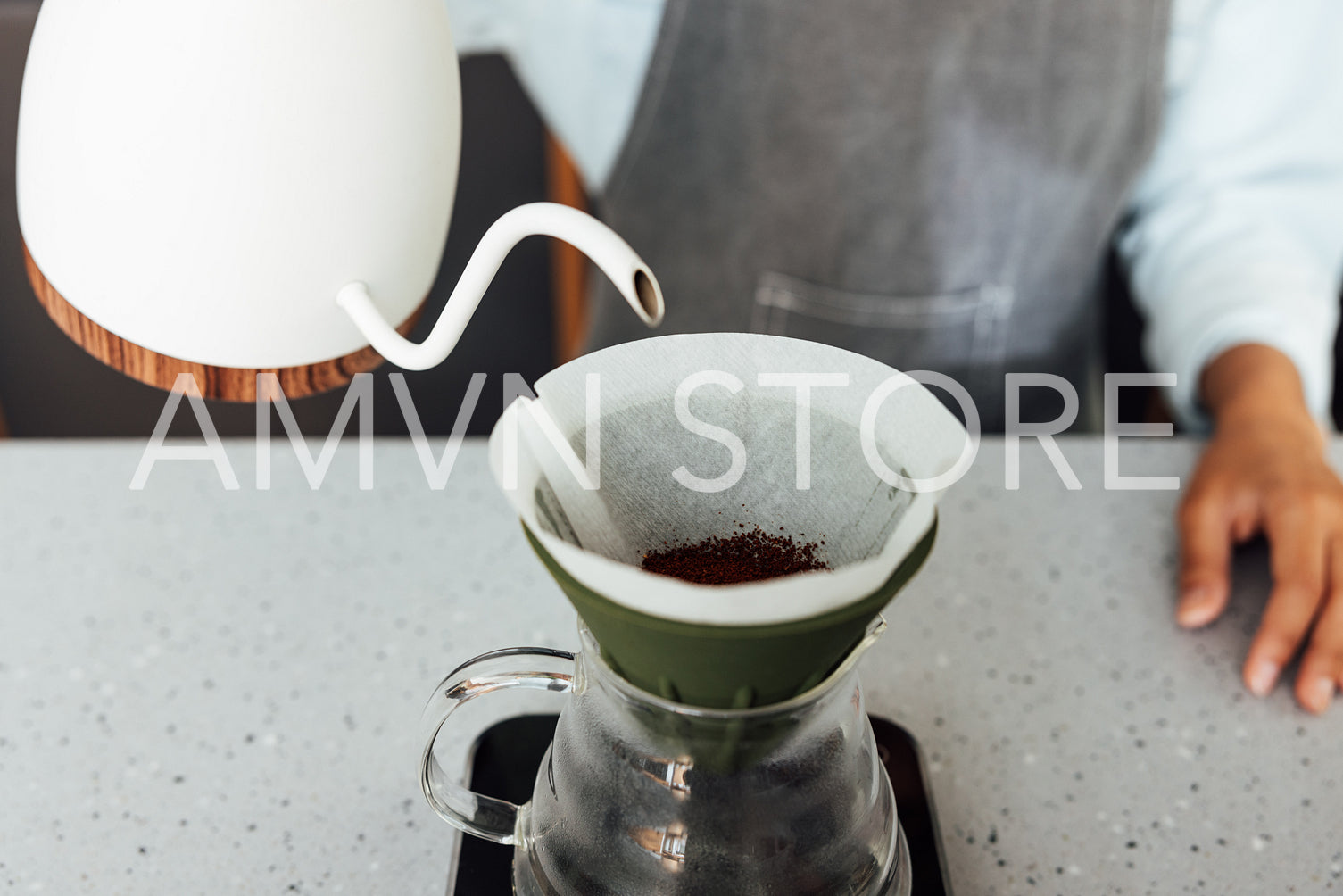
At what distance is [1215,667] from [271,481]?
1.93 ft

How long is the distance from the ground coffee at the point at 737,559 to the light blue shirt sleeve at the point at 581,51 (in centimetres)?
62

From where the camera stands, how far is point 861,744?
36cm

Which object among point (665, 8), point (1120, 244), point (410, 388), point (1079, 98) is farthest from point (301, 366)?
point (410, 388)

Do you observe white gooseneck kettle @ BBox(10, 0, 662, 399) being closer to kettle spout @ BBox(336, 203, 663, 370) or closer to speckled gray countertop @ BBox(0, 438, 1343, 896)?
kettle spout @ BBox(336, 203, 663, 370)

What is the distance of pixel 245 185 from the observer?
30cm

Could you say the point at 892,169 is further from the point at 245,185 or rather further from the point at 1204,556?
the point at 245,185

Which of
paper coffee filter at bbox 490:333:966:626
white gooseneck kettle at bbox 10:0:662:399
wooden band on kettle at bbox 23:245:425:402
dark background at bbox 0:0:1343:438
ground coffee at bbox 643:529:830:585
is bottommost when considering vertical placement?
dark background at bbox 0:0:1343:438

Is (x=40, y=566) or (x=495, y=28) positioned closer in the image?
(x=40, y=566)

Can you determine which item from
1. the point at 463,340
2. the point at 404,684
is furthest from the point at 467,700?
the point at 463,340

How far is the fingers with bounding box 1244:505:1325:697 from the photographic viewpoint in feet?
1.81

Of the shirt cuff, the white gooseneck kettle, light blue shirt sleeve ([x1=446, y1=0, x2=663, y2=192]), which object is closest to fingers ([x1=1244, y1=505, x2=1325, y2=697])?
the shirt cuff

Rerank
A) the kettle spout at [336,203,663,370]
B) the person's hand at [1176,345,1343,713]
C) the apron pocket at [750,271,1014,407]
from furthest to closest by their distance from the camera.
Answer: the apron pocket at [750,271,1014,407] < the person's hand at [1176,345,1343,713] < the kettle spout at [336,203,663,370]

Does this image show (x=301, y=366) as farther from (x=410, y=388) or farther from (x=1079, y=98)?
(x=410, y=388)

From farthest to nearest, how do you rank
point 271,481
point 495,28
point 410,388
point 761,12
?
point 410,388, point 495,28, point 761,12, point 271,481
